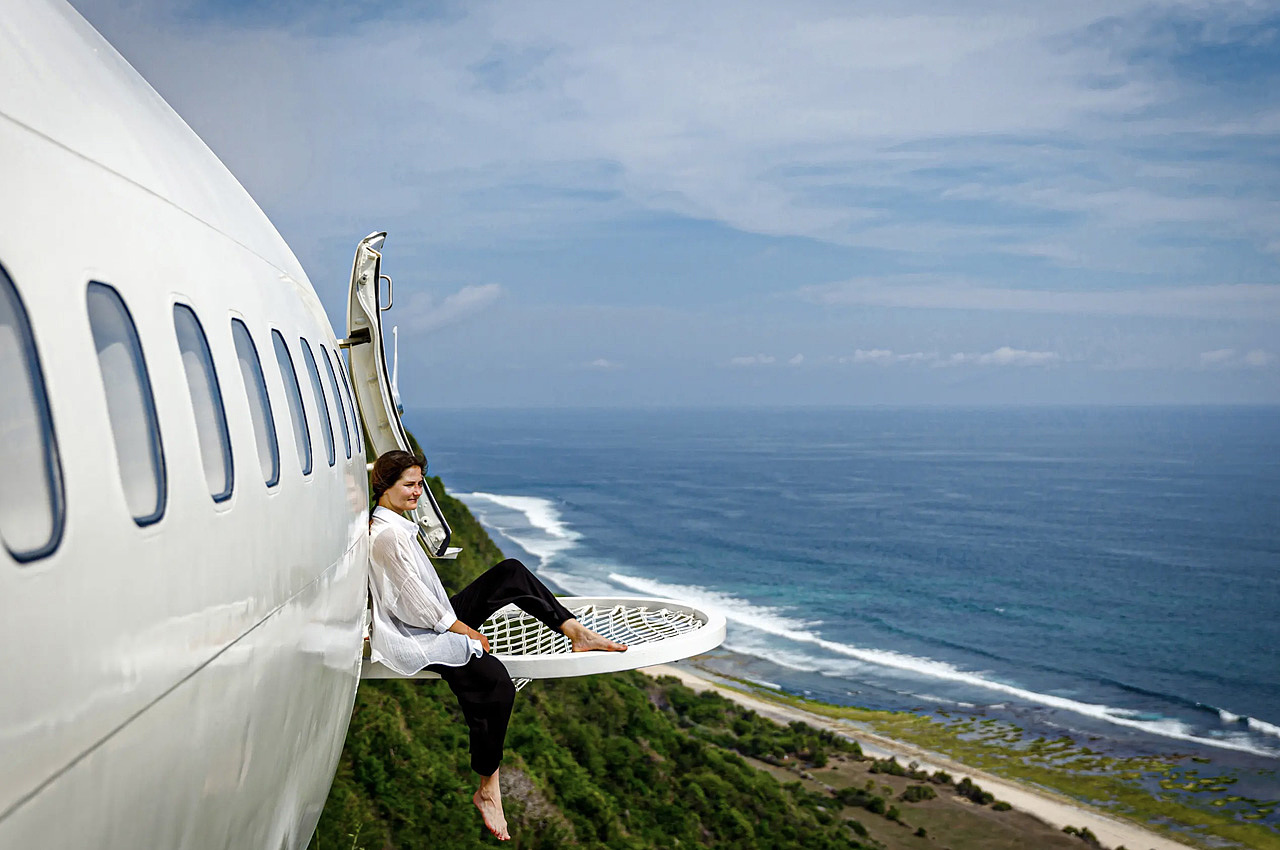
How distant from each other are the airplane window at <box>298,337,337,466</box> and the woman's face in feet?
3.97

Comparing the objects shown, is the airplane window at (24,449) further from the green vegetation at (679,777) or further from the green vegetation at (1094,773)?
the green vegetation at (1094,773)

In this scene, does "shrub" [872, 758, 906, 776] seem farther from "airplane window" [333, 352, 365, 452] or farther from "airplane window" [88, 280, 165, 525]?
"airplane window" [88, 280, 165, 525]

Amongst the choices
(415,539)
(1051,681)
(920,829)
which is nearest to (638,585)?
(1051,681)

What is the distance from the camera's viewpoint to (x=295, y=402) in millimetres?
4961

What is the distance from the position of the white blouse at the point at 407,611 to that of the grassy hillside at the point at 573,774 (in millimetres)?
7702

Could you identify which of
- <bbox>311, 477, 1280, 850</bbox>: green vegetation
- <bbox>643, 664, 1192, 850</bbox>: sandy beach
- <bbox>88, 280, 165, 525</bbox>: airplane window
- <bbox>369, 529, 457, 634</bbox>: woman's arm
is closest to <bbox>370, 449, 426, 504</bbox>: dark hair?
<bbox>369, 529, 457, 634</bbox>: woman's arm

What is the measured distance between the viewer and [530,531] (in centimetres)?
8831

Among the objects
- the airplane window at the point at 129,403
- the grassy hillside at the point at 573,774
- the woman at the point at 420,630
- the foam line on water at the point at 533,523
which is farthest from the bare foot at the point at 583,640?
the foam line on water at the point at 533,523

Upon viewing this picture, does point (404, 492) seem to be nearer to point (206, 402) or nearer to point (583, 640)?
point (583, 640)

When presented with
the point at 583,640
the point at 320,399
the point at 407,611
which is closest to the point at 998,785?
the point at 583,640

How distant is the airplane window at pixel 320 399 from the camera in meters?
5.52

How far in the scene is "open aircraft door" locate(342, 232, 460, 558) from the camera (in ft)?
25.7

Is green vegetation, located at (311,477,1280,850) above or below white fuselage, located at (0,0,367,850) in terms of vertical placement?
below

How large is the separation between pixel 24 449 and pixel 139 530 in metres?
0.50
